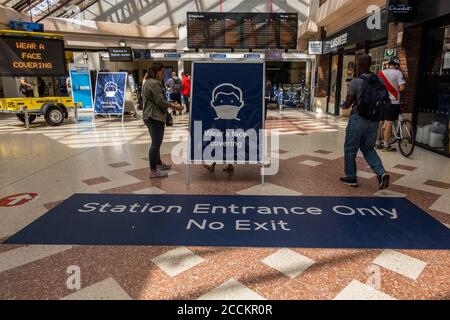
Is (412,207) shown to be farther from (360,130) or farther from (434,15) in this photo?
(434,15)

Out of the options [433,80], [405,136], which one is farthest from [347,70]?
[405,136]

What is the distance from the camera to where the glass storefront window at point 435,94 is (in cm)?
576

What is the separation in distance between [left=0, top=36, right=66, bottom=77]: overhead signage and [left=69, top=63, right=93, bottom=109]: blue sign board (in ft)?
5.60

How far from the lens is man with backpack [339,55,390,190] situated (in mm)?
3613

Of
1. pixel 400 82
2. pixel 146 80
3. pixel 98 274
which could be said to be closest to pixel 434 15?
pixel 400 82

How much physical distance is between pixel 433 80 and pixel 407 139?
1.49m

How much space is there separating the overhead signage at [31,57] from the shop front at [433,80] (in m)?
8.96

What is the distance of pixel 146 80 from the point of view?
4.12 m

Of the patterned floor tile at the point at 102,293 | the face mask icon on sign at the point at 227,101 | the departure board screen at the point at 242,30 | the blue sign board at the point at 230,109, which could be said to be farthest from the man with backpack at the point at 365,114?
the departure board screen at the point at 242,30

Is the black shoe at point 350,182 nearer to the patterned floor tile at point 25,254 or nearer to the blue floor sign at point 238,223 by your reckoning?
the blue floor sign at point 238,223

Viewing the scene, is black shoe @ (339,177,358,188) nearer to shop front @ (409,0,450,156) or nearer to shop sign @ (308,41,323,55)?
shop front @ (409,0,450,156)

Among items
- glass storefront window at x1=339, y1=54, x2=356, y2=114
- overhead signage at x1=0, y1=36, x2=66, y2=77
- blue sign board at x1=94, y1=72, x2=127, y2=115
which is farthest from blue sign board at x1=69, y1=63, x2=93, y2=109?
glass storefront window at x1=339, y1=54, x2=356, y2=114

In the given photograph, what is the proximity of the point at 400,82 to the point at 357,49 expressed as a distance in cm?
552

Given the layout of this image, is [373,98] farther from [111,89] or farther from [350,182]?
[111,89]
